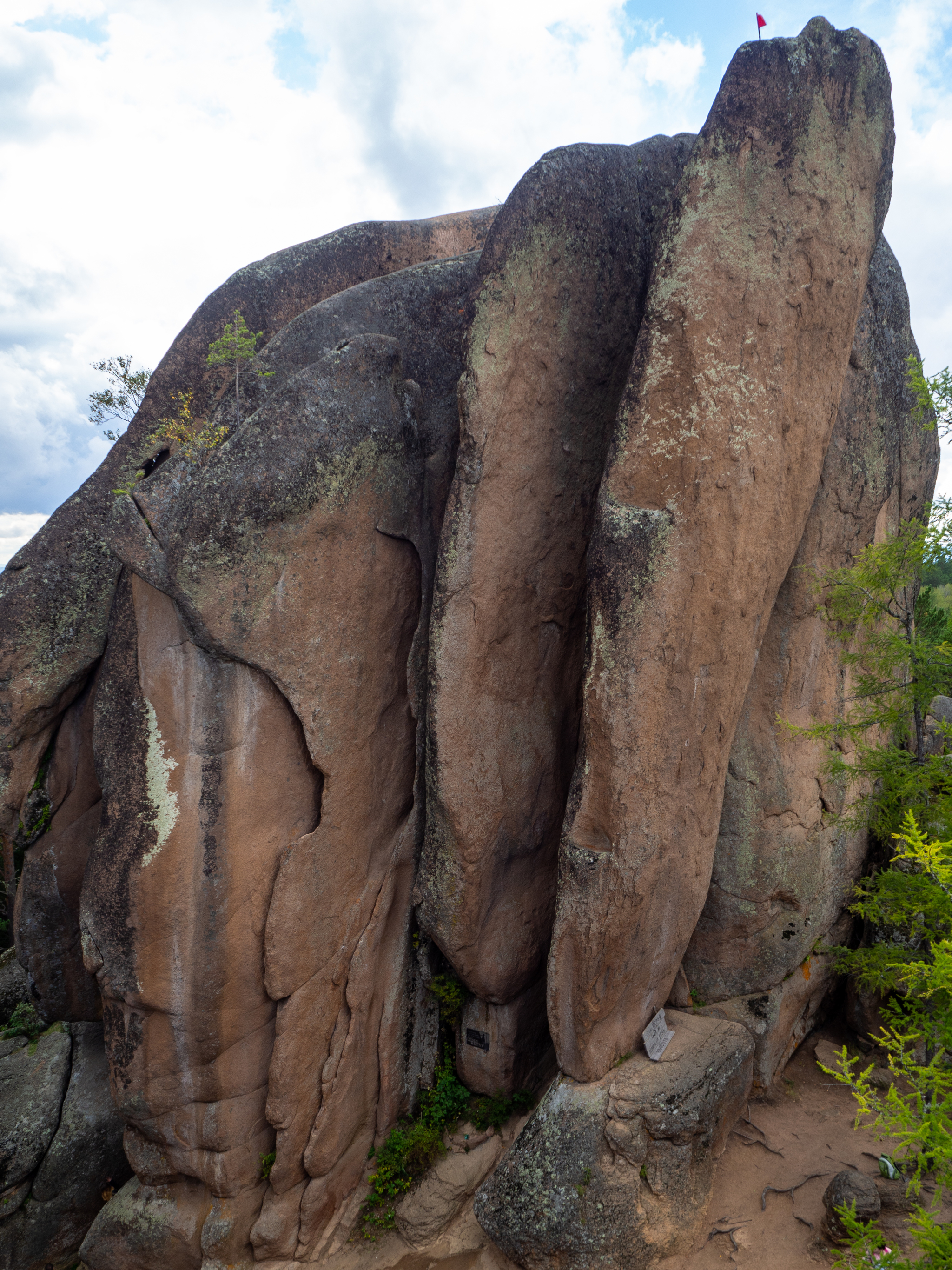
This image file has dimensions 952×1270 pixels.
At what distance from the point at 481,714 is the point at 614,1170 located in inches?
154

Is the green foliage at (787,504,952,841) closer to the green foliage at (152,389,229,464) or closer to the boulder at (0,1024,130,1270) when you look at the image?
the green foliage at (152,389,229,464)

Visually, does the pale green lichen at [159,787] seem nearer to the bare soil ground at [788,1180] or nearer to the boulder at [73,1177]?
the boulder at [73,1177]

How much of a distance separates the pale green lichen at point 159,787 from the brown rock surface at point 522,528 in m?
2.27

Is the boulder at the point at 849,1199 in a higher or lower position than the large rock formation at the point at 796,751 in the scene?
lower

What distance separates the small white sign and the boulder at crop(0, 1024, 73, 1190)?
6217 millimetres

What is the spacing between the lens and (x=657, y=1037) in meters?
6.87

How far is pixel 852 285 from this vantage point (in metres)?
6.37

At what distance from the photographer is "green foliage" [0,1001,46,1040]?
335 inches

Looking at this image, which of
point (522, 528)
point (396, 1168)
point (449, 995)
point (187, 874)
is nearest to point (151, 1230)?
point (396, 1168)

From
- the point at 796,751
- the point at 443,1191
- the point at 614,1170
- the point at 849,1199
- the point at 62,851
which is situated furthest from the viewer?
the point at 62,851

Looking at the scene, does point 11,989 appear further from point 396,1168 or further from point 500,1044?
point 500,1044

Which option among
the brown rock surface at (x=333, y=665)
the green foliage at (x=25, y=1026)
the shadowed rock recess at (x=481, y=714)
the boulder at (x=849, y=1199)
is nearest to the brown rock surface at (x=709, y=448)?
the shadowed rock recess at (x=481, y=714)

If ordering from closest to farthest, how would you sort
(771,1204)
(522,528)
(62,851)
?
(771,1204)
(522,528)
(62,851)

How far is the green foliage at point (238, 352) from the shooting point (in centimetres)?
702
